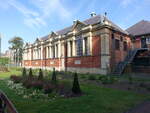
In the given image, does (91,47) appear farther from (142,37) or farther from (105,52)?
(142,37)

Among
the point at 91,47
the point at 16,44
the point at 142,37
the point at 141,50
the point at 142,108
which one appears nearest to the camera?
the point at 142,108

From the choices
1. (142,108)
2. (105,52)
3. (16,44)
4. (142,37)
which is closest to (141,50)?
(142,37)

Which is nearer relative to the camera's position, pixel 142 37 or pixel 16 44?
pixel 142 37

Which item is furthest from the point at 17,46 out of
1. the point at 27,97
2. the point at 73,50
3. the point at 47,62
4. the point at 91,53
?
the point at 27,97

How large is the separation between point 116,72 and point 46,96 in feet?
51.5

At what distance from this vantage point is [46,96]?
29.8 feet

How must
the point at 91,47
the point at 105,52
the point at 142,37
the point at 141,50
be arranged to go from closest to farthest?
the point at 105,52, the point at 91,47, the point at 141,50, the point at 142,37

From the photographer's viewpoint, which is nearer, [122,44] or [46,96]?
[46,96]

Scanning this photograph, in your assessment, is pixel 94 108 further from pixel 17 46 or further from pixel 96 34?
pixel 17 46

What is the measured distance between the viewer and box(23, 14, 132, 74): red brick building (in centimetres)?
2266

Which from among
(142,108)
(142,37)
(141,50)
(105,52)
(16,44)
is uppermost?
(16,44)

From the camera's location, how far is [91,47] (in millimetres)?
24766

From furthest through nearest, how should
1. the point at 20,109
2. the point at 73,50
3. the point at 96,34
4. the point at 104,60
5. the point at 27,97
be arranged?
1. the point at 73,50
2. the point at 96,34
3. the point at 104,60
4. the point at 27,97
5. the point at 20,109

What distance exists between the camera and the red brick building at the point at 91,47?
22656 millimetres
